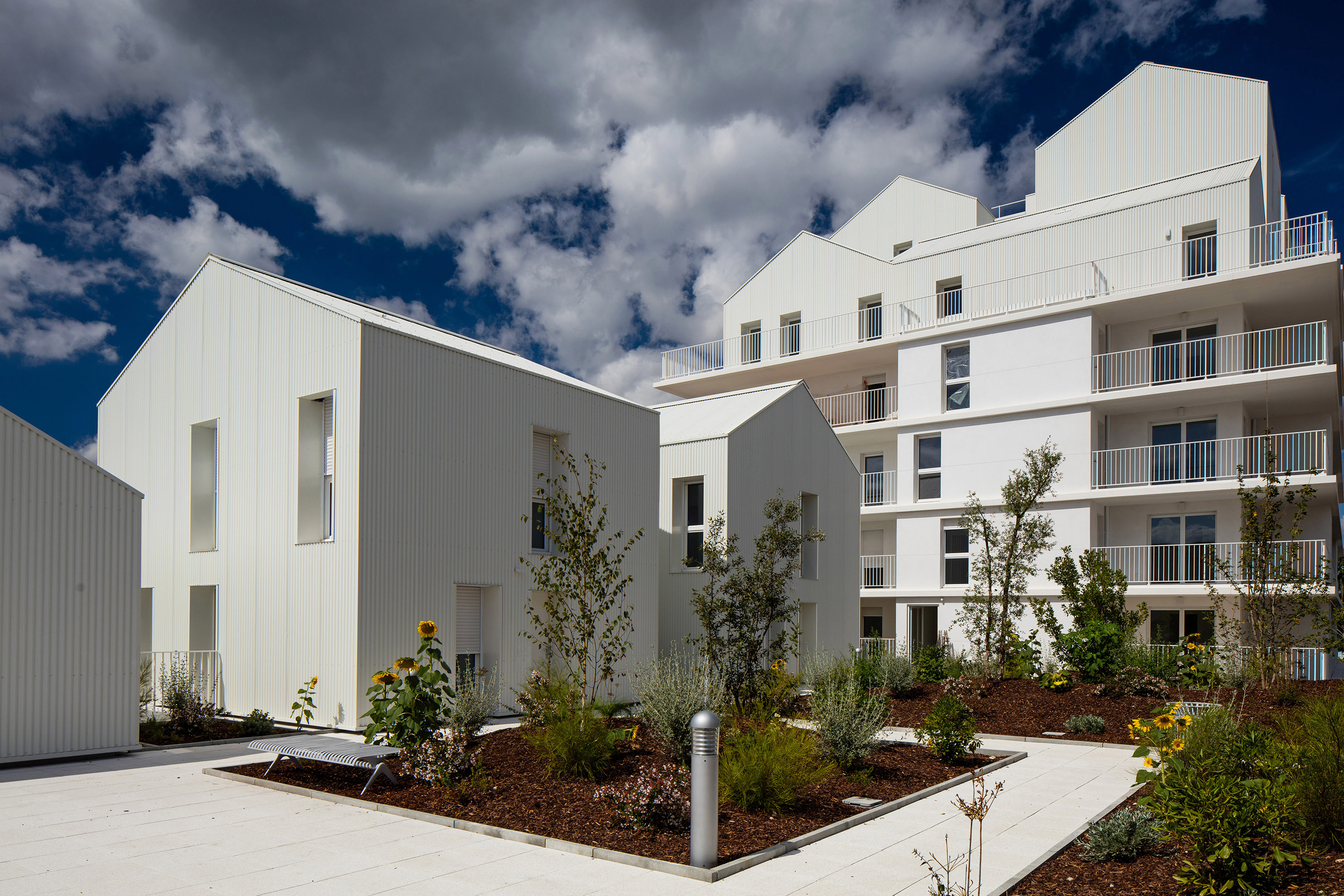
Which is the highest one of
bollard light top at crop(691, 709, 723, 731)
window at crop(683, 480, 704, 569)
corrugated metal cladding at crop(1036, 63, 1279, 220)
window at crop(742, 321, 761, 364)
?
corrugated metal cladding at crop(1036, 63, 1279, 220)

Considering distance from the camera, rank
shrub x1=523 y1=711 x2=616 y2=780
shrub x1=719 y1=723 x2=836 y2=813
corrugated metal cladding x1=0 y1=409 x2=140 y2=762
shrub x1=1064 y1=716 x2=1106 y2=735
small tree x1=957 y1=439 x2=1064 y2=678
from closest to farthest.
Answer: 1. shrub x1=719 y1=723 x2=836 y2=813
2. shrub x1=523 y1=711 x2=616 y2=780
3. corrugated metal cladding x1=0 y1=409 x2=140 y2=762
4. shrub x1=1064 y1=716 x2=1106 y2=735
5. small tree x1=957 y1=439 x2=1064 y2=678

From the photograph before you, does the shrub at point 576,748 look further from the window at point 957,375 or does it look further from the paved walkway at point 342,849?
the window at point 957,375

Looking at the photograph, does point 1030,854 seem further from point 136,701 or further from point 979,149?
point 979,149

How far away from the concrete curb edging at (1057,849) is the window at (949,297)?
69.5ft

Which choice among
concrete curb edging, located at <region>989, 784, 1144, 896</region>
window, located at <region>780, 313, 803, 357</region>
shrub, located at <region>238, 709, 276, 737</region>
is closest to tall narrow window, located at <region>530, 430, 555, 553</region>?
shrub, located at <region>238, 709, 276, 737</region>

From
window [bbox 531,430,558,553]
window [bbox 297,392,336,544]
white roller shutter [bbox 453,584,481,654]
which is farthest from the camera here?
window [bbox 531,430,558,553]

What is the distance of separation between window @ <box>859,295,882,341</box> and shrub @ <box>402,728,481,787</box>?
77.7 feet

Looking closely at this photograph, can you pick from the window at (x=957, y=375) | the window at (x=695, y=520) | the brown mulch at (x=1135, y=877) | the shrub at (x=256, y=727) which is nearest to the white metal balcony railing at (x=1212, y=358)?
the window at (x=957, y=375)

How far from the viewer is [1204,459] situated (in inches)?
931

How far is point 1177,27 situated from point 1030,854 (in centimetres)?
2289

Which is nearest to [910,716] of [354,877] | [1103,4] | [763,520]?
[763,520]

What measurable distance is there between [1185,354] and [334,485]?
21663mm

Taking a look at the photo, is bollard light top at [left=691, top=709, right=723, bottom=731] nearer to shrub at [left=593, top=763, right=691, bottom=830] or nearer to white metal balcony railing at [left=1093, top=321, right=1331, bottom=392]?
shrub at [left=593, top=763, right=691, bottom=830]

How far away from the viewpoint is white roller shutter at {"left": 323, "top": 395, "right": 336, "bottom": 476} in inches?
519
